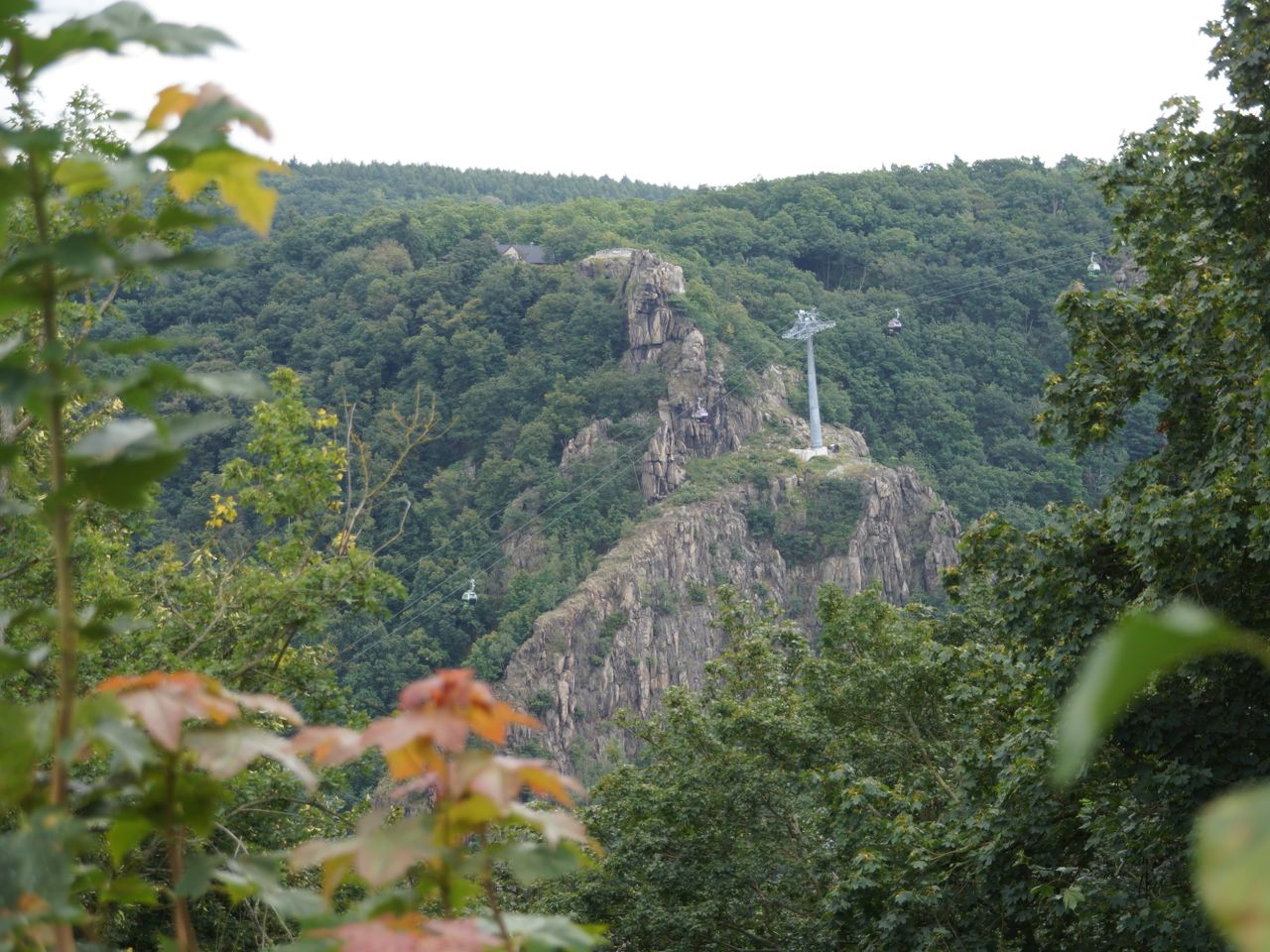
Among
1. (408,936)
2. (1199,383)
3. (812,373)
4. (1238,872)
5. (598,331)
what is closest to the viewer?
(1238,872)

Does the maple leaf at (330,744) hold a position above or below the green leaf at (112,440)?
below

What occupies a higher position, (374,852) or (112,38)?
(112,38)

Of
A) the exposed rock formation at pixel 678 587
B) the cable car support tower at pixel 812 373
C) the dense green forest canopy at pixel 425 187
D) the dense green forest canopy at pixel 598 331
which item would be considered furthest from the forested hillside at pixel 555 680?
the dense green forest canopy at pixel 425 187

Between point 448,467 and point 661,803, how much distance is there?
4672cm

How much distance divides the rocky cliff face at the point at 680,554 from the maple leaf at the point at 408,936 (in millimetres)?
46488

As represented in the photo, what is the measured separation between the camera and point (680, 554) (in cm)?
5622

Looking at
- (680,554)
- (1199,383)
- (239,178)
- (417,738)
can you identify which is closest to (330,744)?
(417,738)

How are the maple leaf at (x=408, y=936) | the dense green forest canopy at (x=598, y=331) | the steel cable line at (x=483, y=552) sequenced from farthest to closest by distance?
the dense green forest canopy at (x=598, y=331) < the steel cable line at (x=483, y=552) < the maple leaf at (x=408, y=936)

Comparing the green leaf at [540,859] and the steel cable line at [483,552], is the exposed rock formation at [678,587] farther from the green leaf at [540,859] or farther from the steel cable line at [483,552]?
the green leaf at [540,859]

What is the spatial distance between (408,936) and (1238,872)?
68 centimetres

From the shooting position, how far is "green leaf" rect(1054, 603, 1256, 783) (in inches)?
20.9

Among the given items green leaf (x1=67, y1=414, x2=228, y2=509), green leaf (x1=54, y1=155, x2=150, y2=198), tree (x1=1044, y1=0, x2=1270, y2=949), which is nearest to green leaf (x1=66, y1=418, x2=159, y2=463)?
green leaf (x1=67, y1=414, x2=228, y2=509)

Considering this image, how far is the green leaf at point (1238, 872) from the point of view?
49cm

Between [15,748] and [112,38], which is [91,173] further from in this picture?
[15,748]
